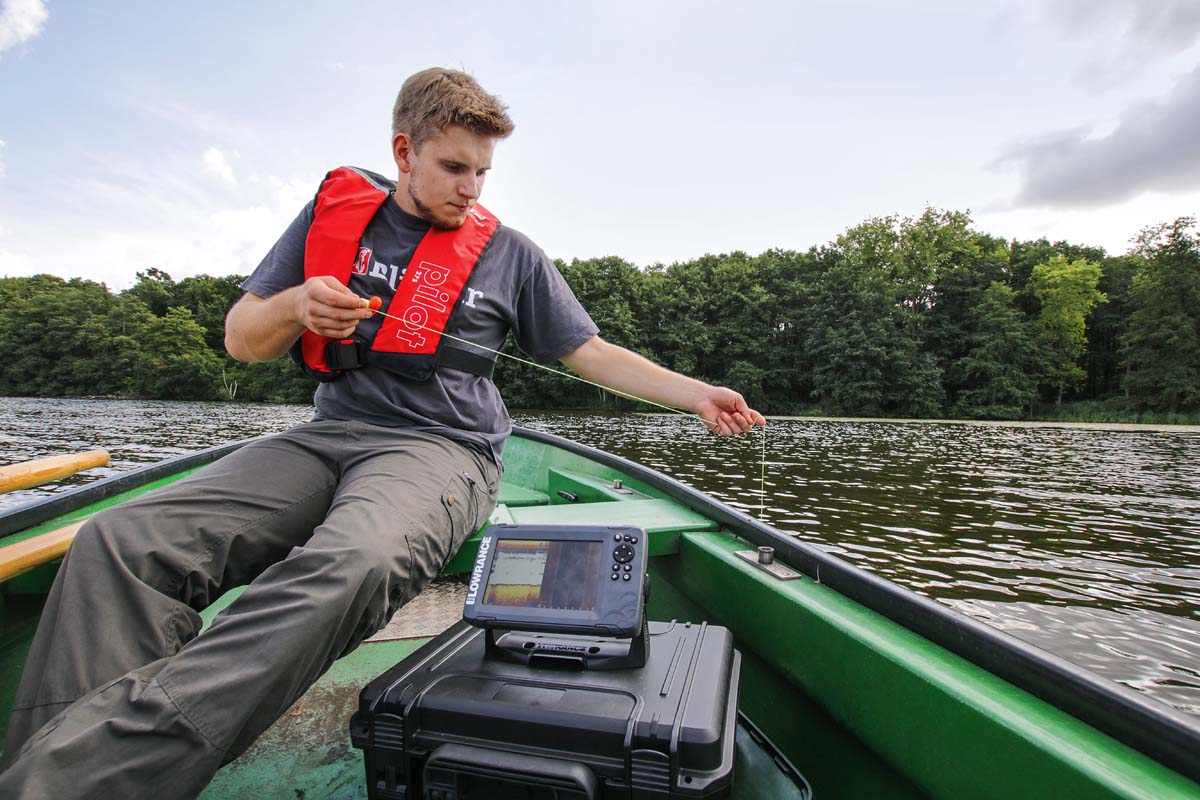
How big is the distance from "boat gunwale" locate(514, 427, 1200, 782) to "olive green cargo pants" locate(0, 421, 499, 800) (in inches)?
37.1

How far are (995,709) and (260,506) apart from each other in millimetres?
1490

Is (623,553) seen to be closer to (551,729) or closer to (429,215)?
(551,729)

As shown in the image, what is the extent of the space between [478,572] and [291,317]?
804 mm

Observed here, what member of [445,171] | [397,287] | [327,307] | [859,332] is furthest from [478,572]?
[859,332]

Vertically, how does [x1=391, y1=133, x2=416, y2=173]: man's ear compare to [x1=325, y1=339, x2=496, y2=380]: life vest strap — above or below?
above

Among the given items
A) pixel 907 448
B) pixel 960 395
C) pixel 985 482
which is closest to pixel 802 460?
pixel 985 482

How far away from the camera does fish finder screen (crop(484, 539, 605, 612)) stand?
4.00 ft

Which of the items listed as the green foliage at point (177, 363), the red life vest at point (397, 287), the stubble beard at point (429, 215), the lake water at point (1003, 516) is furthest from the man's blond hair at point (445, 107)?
the green foliage at point (177, 363)

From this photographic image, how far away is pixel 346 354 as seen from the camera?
1790 millimetres

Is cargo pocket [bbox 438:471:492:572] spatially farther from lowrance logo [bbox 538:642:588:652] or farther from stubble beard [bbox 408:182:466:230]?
stubble beard [bbox 408:182:466:230]

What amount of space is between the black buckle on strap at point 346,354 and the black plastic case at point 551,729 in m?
0.90

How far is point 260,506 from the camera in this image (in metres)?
1.46

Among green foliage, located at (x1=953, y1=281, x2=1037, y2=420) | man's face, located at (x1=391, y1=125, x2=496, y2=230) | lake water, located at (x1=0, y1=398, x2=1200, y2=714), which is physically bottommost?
lake water, located at (x1=0, y1=398, x2=1200, y2=714)

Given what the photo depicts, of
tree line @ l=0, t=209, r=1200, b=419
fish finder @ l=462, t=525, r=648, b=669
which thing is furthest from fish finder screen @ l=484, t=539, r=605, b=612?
tree line @ l=0, t=209, r=1200, b=419
